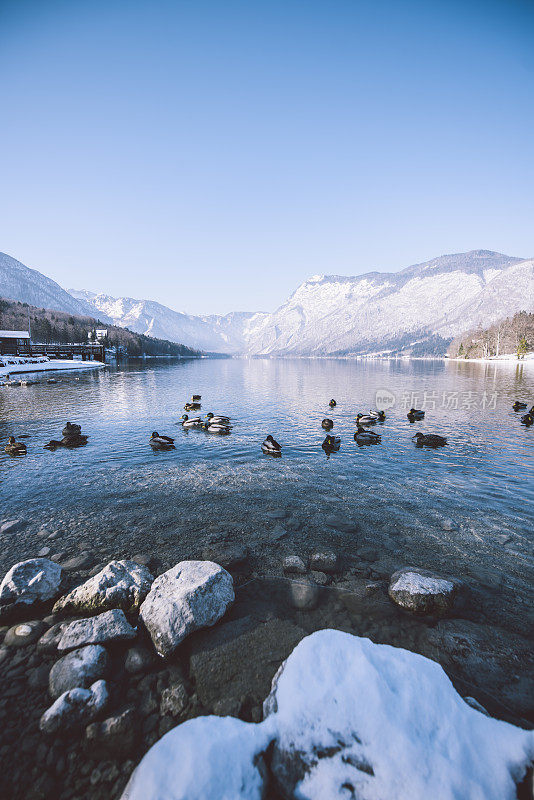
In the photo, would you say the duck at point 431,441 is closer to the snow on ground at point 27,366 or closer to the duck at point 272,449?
the duck at point 272,449

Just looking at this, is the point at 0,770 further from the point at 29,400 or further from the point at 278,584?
the point at 29,400

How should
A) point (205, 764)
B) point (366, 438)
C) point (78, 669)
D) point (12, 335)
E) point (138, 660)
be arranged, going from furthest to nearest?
point (12, 335) < point (366, 438) < point (138, 660) < point (78, 669) < point (205, 764)

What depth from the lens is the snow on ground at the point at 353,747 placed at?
11.4 ft

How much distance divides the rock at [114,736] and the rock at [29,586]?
11.2ft

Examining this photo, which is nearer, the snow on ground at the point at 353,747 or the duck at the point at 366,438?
the snow on ground at the point at 353,747

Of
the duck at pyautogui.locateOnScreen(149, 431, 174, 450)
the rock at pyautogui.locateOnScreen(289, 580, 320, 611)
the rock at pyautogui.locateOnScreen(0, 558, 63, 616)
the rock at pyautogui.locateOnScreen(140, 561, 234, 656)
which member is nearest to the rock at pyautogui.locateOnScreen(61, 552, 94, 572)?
the rock at pyautogui.locateOnScreen(0, 558, 63, 616)

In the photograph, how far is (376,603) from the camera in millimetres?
7031

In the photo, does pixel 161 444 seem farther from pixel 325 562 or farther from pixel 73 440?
pixel 325 562

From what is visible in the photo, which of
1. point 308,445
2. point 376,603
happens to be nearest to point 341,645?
point 376,603

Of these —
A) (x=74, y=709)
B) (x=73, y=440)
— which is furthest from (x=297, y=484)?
(x=73, y=440)

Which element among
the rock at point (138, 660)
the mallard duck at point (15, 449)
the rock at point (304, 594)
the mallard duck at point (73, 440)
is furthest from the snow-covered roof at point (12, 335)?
the rock at point (304, 594)

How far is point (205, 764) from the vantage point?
3.70 metres

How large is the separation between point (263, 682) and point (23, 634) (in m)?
4.73

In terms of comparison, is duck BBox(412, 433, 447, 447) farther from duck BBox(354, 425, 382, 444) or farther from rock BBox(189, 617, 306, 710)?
rock BBox(189, 617, 306, 710)
